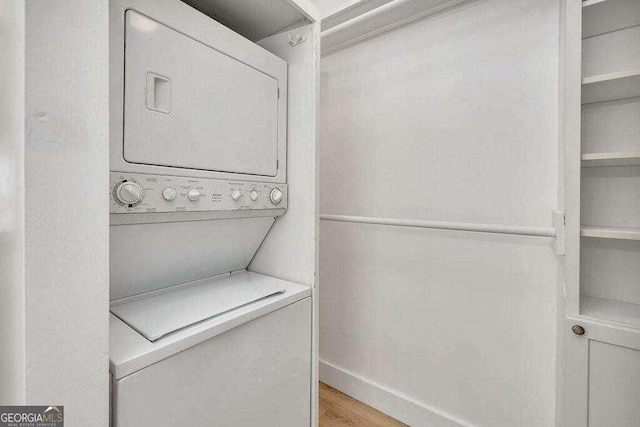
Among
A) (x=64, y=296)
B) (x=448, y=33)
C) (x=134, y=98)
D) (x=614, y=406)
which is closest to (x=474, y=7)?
(x=448, y=33)

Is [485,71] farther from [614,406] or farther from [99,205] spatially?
[99,205]

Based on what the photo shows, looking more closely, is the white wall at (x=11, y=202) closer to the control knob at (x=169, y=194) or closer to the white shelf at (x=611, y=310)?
the control knob at (x=169, y=194)

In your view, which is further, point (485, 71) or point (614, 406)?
point (485, 71)

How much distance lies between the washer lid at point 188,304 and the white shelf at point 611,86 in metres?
1.44

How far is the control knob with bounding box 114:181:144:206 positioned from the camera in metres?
0.87

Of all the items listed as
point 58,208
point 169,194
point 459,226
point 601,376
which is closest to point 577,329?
point 601,376

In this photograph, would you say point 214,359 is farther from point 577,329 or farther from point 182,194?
point 577,329

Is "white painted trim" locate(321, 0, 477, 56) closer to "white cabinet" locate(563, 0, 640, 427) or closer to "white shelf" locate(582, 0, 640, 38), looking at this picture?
"white shelf" locate(582, 0, 640, 38)

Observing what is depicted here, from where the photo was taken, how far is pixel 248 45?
4.07ft

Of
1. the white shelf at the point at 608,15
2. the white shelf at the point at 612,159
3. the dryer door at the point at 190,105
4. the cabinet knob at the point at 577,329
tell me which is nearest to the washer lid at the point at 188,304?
the dryer door at the point at 190,105

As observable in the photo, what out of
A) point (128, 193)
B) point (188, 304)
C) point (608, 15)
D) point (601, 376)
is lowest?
point (601, 376)

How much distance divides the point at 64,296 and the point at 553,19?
2038 millimetres

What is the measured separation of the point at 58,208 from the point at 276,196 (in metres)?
0.83

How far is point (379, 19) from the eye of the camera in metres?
1.79
